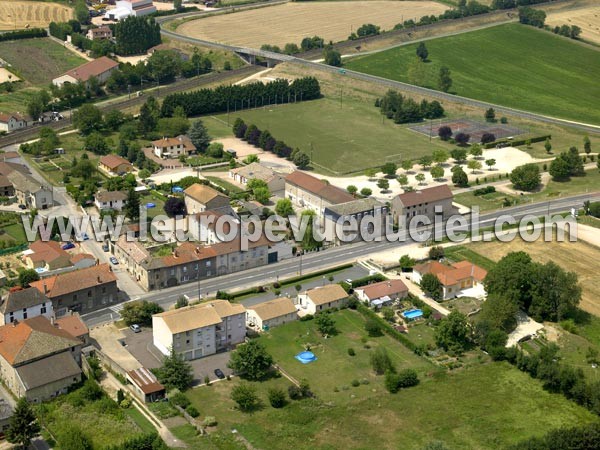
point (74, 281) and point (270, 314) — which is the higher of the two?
point (74, 281)

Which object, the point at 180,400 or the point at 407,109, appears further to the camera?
the point at 407,109

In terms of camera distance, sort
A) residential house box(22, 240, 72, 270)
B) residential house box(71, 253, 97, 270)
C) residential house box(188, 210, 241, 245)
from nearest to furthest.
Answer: residential house box(22, 240, 72, 270) → residential house box(71, 253, 97, 270) → residential house box(188, 210, 241, 245)

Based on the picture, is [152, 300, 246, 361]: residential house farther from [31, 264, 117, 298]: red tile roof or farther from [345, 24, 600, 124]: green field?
[345, 24, 600, 124]: green field

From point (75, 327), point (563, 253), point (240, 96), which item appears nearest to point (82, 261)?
point (75, 327)

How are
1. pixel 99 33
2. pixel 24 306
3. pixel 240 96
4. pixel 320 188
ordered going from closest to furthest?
pixel 24 306
pixel 320 188
pixel 240 96
pixel 99 33

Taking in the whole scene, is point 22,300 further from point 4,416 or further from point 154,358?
point 4,416

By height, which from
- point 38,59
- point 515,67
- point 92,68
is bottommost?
point 515,67

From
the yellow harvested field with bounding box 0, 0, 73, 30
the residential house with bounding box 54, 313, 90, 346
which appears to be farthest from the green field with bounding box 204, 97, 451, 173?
the yellow harvested field with bounding box 0, 0, 73, 30
